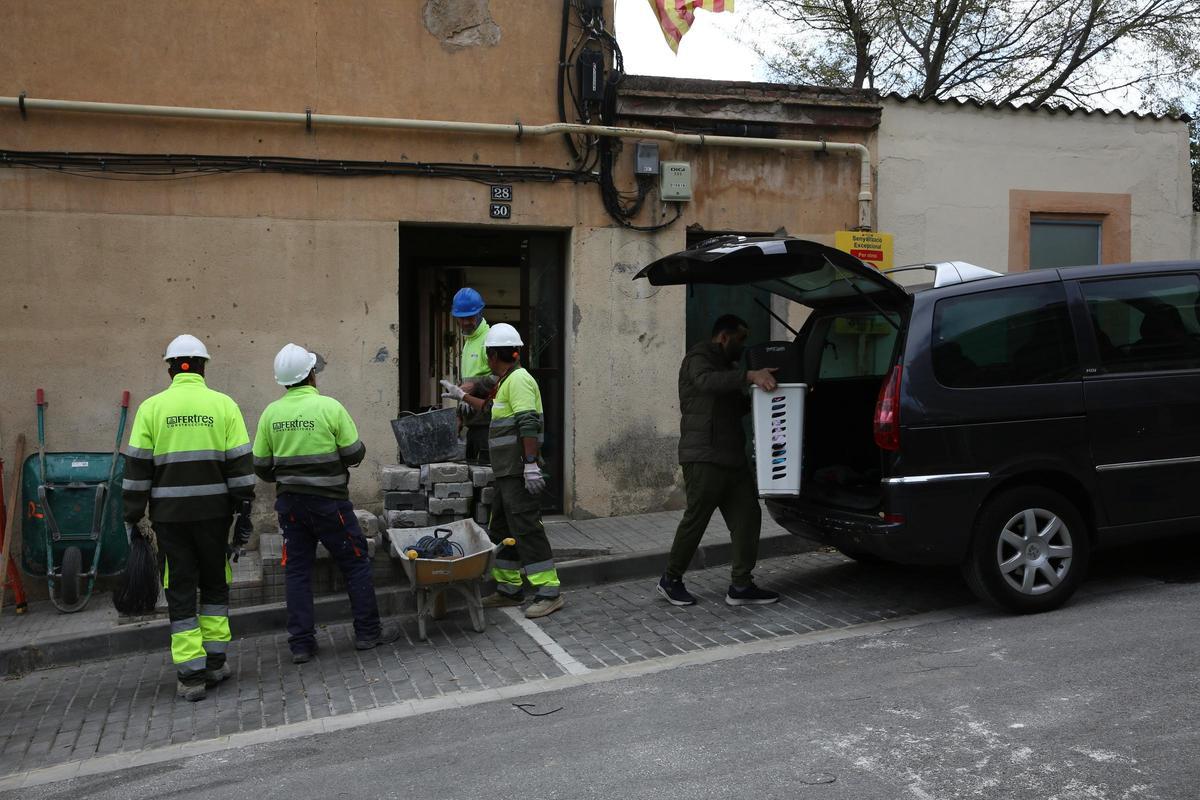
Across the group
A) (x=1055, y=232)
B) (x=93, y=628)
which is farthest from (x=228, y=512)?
(x=1055, y=232)

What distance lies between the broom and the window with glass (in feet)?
28.6

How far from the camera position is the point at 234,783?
14.7 feet

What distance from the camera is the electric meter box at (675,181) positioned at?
9.57 metres

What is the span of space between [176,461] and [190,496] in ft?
0.70

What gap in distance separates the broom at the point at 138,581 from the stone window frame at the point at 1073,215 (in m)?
8.35

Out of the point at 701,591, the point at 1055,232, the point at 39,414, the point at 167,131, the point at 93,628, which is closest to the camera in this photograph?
the point at 93,628

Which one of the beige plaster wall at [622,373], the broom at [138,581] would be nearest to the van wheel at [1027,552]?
the beige plaster wall at [622,373]

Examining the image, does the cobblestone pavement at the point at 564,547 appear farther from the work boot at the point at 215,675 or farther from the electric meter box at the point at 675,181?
the electric meter box at the point at 675,181

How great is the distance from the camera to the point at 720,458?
669 centimetres

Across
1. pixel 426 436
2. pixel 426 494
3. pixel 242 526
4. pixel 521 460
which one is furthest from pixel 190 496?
pixel 521 460

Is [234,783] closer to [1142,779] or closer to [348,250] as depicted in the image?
[1142,779]

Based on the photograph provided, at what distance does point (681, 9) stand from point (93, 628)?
6912mm

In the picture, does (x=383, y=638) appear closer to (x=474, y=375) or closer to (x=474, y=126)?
(x=474, y=375)

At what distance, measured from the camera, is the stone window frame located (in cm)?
1070
